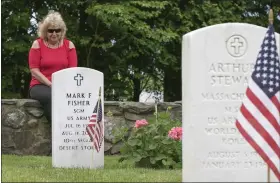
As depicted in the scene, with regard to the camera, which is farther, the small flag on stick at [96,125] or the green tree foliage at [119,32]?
the green tree foliage at [119,32]

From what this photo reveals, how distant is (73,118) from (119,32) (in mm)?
6887

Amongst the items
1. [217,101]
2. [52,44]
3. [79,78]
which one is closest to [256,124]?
[217,101]

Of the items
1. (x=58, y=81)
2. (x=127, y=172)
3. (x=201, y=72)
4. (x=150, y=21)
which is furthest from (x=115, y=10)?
(x=201, y=72)

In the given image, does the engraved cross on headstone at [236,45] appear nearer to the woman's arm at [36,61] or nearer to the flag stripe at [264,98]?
the flag stripe at [264,98]

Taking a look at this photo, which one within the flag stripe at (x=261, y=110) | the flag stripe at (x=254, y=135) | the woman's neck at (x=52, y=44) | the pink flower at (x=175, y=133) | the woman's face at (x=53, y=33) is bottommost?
the pink flower at (x=175, y=133)

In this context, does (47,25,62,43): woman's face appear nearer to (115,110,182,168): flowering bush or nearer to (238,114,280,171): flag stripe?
(115,110,182,168): flowering bush

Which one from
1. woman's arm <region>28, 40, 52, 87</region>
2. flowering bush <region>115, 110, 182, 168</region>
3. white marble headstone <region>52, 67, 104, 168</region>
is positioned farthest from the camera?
woman's arm <region>28, 40, 52, 87</region>

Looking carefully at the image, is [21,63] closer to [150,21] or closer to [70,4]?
[70,4]

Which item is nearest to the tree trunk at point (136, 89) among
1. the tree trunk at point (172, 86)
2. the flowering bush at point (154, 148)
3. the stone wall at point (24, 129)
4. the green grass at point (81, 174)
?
the tree trunk at point (172, 86)

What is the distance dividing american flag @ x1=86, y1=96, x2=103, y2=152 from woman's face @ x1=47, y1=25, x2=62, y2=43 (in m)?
1.35

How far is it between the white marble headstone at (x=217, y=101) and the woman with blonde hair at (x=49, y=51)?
11.1 ft

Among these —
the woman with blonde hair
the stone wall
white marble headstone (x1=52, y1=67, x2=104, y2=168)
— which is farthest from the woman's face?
the stone wall

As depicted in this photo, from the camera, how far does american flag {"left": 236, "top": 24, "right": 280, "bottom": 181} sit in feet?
15.0

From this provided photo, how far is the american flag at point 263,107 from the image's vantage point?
459 centimetres
